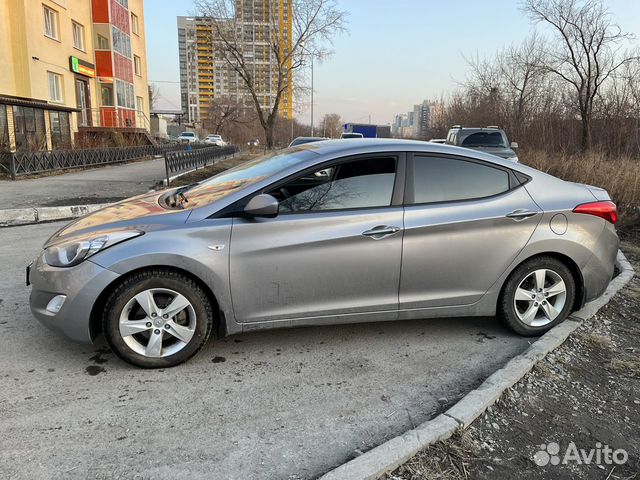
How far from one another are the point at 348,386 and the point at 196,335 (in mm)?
1106

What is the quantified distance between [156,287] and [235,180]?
1178 mm

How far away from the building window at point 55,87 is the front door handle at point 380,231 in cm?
2779

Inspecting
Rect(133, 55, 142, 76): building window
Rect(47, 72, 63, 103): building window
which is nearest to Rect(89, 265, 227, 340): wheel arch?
Rect(47, 72, 63, 103): building window

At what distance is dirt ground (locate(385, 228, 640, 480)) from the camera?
99.3 inches

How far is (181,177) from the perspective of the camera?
16500 millimetres

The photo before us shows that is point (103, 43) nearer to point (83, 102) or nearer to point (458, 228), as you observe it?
point (83, 102)

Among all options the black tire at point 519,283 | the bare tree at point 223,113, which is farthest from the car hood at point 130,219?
the bare tree at point 223,113

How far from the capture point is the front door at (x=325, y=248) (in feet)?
11.3

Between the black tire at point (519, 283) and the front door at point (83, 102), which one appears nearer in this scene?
the black tire at point (519, 283)

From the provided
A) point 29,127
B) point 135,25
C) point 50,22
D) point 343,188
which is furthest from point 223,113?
point 343,188

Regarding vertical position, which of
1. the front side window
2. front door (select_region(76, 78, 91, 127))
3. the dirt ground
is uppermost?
front door (select_region(76, 78, 91, 127))

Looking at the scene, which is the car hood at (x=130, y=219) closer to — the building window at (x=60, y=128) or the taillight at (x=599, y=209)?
the taillight at (x=599, y=209)

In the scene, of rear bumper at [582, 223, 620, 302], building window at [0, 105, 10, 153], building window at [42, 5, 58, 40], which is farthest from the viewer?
building window at [42, 5, 58, 40]

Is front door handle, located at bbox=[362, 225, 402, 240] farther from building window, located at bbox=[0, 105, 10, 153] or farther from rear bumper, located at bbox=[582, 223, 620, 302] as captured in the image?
building window, located at bbox=[0, 105, 10, 153]
